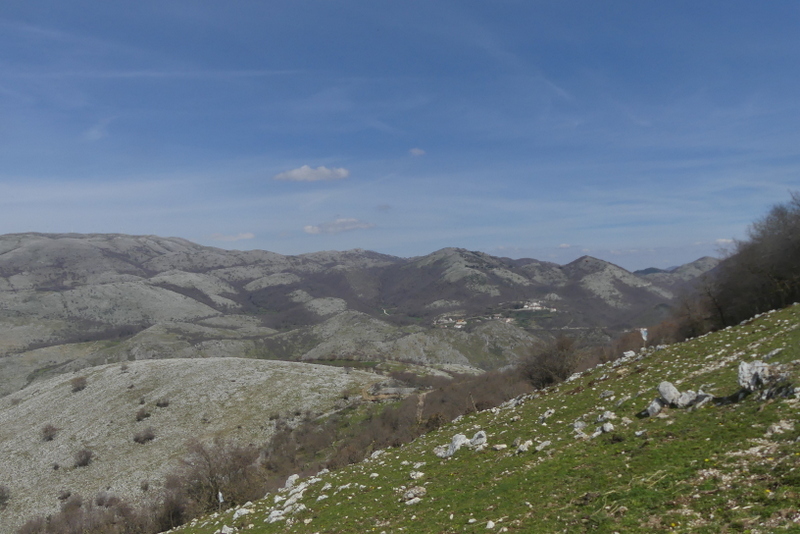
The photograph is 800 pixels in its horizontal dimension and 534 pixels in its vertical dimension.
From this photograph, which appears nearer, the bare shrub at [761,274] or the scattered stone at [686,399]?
the scattered stone at [686,399]

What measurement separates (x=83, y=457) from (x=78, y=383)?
45.5 meters

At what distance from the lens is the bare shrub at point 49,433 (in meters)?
94.5

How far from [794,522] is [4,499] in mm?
105876

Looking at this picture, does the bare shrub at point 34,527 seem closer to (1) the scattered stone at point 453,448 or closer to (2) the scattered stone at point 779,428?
(1) the scattered stone at point 453,448

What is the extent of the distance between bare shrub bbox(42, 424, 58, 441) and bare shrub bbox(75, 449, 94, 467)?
14769mm

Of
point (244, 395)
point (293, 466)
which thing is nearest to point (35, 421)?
point (244, 395)

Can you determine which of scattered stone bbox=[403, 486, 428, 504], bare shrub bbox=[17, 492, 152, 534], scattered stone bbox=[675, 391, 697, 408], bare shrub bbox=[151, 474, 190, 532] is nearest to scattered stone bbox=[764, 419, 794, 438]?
scattered stone bbox=[675, 391, 697, 408]

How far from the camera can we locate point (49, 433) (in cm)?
9500

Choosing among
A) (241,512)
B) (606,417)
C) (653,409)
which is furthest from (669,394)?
(241,512)

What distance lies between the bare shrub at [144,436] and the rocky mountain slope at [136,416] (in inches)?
9.9

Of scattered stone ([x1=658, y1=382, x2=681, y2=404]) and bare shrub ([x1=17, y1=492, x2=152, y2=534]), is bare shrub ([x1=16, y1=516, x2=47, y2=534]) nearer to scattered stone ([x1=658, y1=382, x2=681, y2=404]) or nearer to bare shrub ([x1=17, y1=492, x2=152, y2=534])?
bare shrub ([x1=17, y1=492, x2=152, y2=534])

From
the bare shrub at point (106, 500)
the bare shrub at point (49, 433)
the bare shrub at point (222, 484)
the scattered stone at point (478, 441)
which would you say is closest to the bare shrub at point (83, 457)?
the bare shrub at point (49, 433)

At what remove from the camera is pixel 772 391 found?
1595cm

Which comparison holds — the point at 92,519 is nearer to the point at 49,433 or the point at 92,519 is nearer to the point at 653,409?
the point at 49,433
